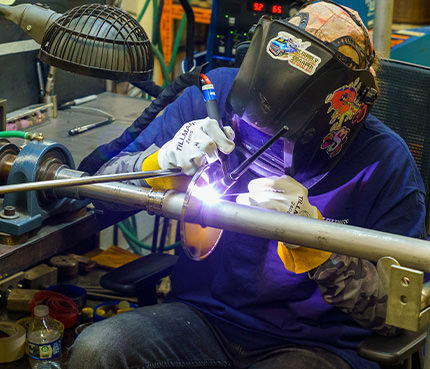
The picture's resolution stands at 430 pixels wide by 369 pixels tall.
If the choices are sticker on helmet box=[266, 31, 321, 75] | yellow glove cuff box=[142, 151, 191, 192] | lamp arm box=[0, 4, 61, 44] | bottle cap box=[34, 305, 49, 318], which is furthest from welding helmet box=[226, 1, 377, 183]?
bottle cap box=[34, 305, 49, 318]

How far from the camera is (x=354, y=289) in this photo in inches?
58.9

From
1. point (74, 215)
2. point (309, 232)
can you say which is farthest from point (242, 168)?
point (74, 215)

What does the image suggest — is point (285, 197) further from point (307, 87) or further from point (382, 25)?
point (382, 25)

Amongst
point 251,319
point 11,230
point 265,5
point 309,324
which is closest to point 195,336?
point 251,319

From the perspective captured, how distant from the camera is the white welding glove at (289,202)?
1.35 m

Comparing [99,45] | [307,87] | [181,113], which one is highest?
[99,45]

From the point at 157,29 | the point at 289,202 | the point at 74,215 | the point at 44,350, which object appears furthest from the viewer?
the point at 157,29

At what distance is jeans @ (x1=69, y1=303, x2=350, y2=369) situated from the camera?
1.57 meters

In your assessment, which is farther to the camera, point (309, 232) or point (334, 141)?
point (334, 141)

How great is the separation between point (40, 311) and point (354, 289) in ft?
3.53

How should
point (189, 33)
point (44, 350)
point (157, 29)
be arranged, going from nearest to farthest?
point (44, 350)
point (189, 33)
point (157, 29)

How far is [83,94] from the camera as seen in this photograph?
2.68 m

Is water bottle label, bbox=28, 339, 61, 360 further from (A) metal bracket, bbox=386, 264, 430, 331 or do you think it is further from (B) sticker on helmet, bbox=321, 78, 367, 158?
(A) metal bracket, bbox=386, 264, 430, 331

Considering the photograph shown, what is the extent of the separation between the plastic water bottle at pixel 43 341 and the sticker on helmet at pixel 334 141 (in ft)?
3.62
